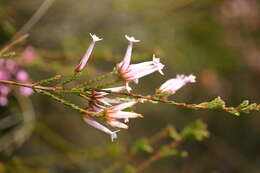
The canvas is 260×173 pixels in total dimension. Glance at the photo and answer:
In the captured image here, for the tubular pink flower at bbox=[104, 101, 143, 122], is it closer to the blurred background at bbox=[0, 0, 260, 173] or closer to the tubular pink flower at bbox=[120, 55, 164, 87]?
the tubular pink flower at bbox=[120, 55, 164, 87]

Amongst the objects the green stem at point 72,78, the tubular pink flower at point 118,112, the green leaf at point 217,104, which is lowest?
the tubular pink flower at point 118,112

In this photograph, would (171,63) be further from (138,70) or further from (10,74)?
(138,70)

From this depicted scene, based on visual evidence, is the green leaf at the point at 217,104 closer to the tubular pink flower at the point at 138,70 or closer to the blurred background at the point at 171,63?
the tubular pink flower at the point at 138,70

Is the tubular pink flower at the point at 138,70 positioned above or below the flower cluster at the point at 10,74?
below

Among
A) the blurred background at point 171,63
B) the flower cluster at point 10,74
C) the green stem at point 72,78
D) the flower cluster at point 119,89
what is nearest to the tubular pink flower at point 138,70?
the flower cluster at point 119,89

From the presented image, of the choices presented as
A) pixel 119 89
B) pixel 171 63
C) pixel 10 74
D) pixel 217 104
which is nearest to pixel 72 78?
pixel 119 89

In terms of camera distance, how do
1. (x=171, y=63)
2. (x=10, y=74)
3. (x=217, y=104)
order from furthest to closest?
(x=171, y=63) → (x=10, y=74) → (x=217, y=104)

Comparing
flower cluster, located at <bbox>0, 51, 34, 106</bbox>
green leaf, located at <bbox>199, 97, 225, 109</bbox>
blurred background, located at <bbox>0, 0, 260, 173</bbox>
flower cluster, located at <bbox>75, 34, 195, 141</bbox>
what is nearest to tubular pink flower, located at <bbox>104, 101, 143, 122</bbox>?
flower cluster, located at <bbox>75, 34, 195, 141</bbox>

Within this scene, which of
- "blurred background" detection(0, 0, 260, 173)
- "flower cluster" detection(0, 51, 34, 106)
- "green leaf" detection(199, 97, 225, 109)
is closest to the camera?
"green leaf" detection(199, 97, 225, 109)

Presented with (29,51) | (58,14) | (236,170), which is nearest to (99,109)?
(29,51)
